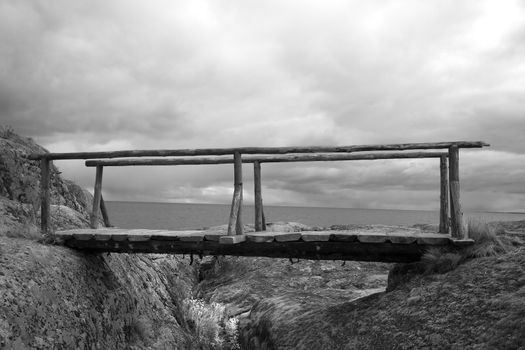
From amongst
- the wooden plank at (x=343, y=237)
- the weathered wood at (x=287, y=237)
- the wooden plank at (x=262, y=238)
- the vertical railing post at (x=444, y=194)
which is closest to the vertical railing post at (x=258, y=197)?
the wooden plank at (x=262, y=238)

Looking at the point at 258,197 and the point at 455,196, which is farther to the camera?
the point at 258,197

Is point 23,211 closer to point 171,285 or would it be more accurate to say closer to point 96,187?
point 96,187

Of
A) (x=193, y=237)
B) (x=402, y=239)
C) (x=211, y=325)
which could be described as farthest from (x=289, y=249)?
(x=211, y=325)

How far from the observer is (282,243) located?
30.0 ft

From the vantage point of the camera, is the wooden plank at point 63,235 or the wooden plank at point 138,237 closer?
the wooden plank at point 138,237

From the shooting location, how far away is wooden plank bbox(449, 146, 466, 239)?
812 centimetres

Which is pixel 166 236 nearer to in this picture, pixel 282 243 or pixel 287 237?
pixel 282 243

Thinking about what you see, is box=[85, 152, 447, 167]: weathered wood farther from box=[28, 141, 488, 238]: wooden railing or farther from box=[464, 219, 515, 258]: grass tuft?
box=[464, 219, 515, 258]: grass tuft

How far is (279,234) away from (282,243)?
17.6 inches

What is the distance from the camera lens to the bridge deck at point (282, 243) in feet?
27.7

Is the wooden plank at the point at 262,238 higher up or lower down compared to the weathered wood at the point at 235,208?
lower down

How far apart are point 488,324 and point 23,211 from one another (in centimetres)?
1147

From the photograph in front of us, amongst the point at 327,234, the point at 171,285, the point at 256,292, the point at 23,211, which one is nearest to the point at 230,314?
the point at 256,292

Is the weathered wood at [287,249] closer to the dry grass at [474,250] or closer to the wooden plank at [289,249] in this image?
the wooden plank at [289,249]
